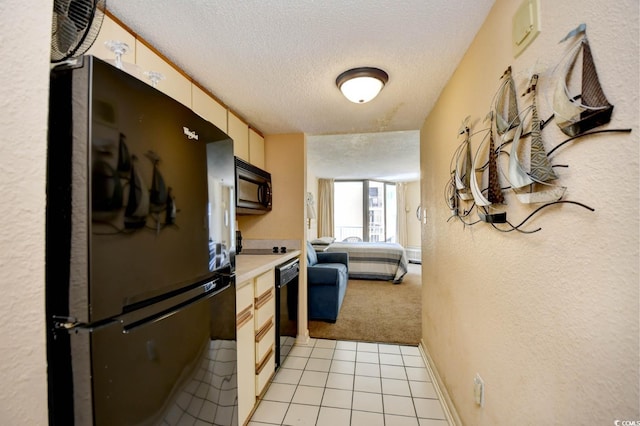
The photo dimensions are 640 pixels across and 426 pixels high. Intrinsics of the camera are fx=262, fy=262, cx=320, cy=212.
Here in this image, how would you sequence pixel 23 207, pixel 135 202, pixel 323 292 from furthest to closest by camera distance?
pixel 323 292
pixel 135 202
pixel 23 207

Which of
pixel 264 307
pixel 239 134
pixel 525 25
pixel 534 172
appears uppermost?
pixel 239 134

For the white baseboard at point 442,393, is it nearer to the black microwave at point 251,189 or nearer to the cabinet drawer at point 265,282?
the cabinet drawer at point 265,282

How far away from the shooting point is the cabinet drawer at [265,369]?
1.73 meters

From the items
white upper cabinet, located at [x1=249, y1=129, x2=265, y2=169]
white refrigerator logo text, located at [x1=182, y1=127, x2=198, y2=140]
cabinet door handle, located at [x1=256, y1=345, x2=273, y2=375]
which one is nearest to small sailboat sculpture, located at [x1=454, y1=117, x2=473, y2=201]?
white refrigerator logo text, located at [x1=182, y1=127, x2=198, y2=140]

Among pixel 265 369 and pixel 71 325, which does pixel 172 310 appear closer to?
pixel 71 325

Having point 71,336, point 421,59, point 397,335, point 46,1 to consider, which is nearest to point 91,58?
point 46,1

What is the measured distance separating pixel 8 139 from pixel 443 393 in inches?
90.7

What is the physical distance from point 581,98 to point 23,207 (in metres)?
1.18

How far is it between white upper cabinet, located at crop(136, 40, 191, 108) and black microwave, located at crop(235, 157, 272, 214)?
0.59 meters

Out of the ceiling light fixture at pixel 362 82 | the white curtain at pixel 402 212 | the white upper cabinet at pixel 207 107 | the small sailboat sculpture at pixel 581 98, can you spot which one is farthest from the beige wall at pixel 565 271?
the white curtain at pixel 402 212

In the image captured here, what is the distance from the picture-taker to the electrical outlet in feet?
3.87

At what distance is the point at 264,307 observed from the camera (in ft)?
6.06

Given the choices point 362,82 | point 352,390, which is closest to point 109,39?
point 362,82

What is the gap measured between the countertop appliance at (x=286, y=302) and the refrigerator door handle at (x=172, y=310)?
1.00 metres
